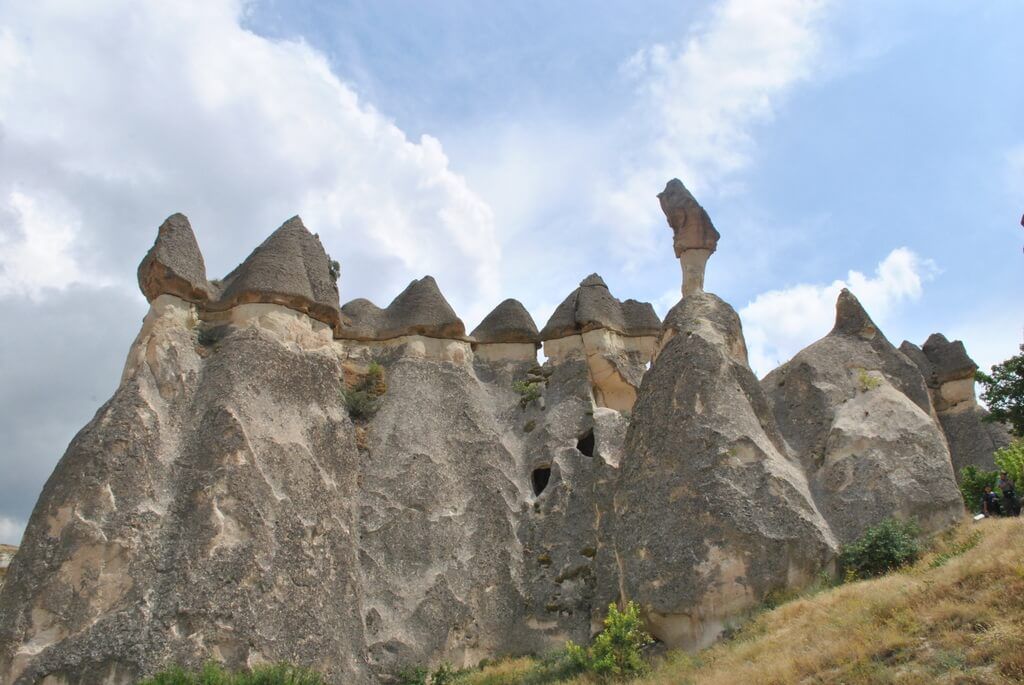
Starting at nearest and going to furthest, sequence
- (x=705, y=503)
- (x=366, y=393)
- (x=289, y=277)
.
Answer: (x=705, y=503)
(x=289, y=277)
(x=366, y=393)

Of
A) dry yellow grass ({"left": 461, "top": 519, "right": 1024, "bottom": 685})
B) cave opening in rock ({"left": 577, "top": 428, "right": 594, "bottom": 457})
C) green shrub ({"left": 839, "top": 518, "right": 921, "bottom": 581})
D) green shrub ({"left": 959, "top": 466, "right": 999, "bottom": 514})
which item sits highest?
cave opening in rock ({"left": 577, "top": 428, "right": 594, "bottom": 457})

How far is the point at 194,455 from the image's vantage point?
54.2ft

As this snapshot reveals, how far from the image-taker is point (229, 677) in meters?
13.9

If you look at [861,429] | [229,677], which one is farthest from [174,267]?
[861,429]

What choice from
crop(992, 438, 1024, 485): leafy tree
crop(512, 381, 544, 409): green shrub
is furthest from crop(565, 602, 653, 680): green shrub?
crop(992, 438, 1024, 485): leafy tree

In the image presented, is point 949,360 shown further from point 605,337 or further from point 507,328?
point 507,328

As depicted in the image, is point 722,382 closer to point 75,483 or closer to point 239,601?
point 239,601

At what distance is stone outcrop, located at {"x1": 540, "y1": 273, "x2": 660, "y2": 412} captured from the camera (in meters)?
23.5

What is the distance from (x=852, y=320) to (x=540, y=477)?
26.9ft

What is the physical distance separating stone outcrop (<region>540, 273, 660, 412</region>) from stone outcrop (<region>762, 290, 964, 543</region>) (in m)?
4.57

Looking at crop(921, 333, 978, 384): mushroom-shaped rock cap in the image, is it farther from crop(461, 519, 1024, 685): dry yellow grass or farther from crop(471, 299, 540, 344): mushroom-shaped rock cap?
crop(461, 519, 1024, 685): dry yellow grass

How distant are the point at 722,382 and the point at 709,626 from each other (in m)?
4.72

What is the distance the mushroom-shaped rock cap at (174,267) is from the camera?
18750 mm

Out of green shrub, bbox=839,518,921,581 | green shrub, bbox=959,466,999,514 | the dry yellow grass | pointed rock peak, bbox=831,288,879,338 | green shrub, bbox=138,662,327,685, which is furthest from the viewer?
green shrub, bbox=959,466,999,514
